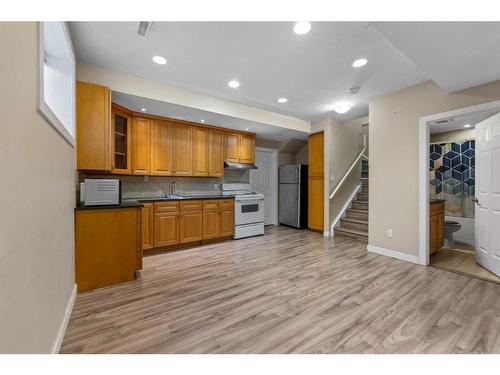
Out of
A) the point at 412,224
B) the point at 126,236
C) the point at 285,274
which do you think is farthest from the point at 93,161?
the point at 412,224

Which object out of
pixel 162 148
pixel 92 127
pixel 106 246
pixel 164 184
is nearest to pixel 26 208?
pixel 106 246

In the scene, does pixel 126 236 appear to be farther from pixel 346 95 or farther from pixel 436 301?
pixel 346 95

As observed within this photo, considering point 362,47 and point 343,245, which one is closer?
point 362,47

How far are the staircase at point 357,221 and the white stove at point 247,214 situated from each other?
5.81 ft

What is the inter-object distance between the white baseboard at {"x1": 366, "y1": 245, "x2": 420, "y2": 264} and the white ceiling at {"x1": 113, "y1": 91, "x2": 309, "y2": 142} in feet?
9.35

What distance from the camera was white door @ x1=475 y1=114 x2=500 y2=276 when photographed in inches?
104

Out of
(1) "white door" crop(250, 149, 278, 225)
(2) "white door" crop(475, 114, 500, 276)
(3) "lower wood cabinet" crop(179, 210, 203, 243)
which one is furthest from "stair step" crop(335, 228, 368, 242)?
(3) "lower wood cabinet" crop(179, 210, 203, 243)

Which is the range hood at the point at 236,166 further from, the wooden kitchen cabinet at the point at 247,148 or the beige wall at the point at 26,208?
the beige wall at the point at 26,208

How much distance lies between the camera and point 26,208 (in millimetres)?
1057

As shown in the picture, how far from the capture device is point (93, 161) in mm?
2643

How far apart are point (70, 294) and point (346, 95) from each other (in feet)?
14.1

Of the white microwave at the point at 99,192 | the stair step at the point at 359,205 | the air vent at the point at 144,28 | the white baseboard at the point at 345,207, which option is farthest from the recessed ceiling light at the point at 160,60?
the stair step at the point at 359,205

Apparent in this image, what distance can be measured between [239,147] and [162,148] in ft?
5.65

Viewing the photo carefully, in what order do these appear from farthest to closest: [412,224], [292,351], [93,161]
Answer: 1. [412,224]
2. [93,161]
3. [292,351]
